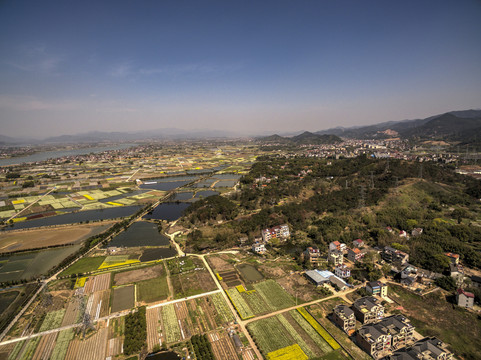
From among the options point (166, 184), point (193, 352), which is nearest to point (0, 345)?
point (193, 352)

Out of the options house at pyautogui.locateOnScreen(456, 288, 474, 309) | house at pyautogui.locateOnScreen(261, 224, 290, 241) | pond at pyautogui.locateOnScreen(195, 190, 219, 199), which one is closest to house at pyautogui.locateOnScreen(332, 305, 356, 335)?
house at pyautogui.locateOnScreen(456, 288, 474, 309)

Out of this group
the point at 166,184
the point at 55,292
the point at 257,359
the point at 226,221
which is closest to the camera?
the point at 257,359

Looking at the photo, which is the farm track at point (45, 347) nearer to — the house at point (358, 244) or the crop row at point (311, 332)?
the crop row at point (311, 332)

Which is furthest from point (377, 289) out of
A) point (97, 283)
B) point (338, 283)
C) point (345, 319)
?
point (97, 283)

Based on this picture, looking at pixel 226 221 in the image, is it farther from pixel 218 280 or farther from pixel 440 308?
pixel 440 308

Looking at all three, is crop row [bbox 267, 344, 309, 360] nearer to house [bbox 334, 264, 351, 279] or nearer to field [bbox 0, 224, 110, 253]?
house [bbox 334, 264, 351, 279]

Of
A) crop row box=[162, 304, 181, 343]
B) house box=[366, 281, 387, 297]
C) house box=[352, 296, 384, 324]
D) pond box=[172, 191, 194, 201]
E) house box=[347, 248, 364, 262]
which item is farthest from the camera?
pond box=[172, 191, 194, 201]

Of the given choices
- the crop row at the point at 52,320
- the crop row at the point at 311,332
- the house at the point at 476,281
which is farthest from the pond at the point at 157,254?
the house at the point at 476,281
